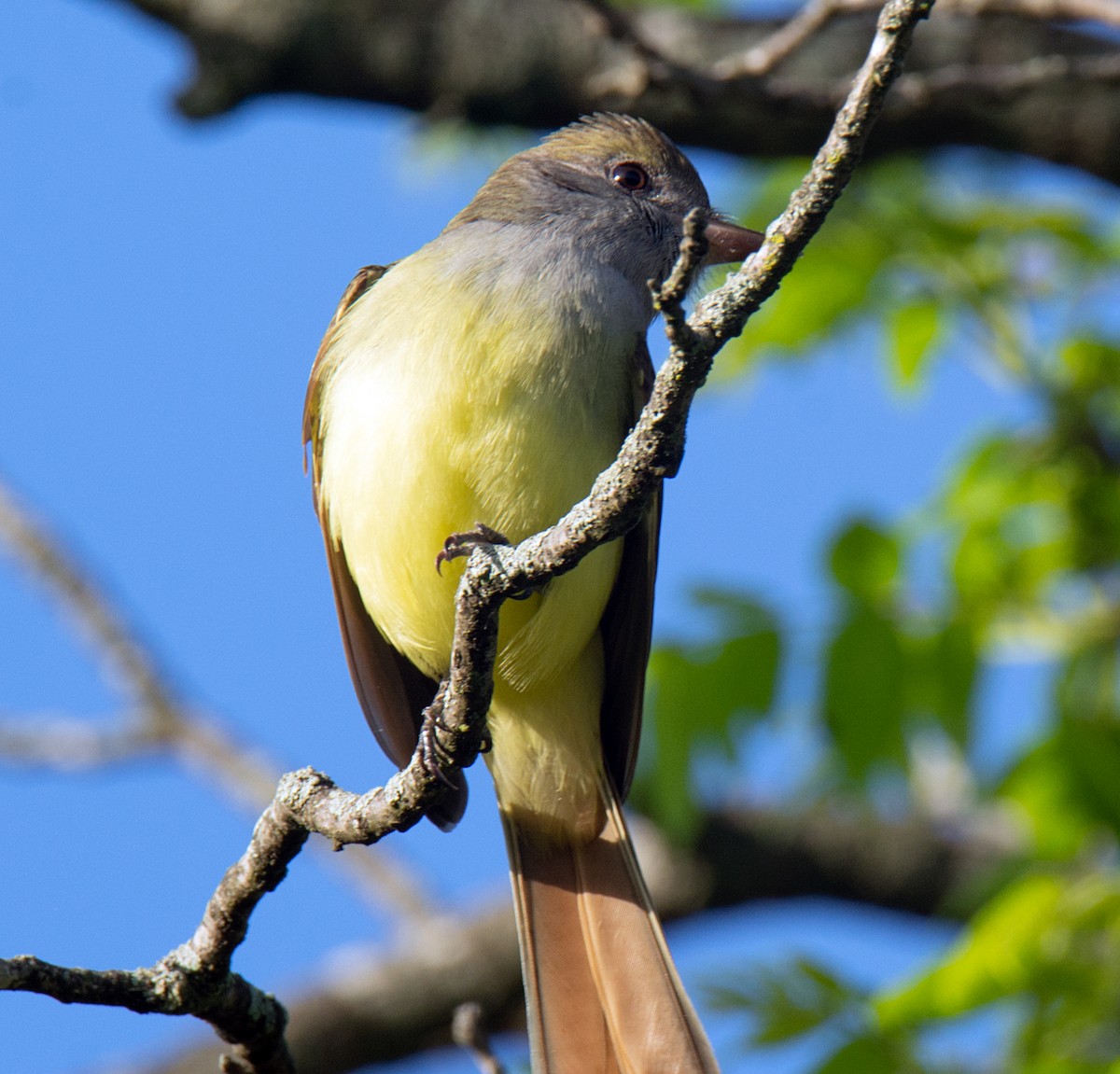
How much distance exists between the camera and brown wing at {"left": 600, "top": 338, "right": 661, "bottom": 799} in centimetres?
430

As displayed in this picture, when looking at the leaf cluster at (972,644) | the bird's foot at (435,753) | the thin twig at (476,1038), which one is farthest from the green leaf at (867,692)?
the bird's foot at (435,753)

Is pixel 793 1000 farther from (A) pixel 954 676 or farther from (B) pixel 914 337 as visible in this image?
(B) pixel 914 337

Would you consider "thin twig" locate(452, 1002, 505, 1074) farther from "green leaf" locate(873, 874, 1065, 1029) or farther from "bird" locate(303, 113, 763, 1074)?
"green leaf" locate(873, 874, 1065, 1029)

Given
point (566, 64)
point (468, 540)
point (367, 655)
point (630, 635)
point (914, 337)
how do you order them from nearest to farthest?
point (468, 540)
point (630, 635)
point (367, 655)
point (914, 337)
point (566, 64)

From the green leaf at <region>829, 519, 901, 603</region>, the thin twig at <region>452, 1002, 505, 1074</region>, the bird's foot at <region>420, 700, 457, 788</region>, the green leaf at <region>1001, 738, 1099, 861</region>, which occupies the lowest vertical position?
the thin twig at <region>452, 1002, 505, 1074</region>

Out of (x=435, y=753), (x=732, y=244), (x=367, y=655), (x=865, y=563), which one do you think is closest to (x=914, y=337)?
(x=865, y=563)

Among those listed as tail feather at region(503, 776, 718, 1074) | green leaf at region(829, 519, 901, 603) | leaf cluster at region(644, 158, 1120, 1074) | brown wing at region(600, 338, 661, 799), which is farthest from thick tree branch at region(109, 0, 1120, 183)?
tail feather at region(503, 776, 718, 1074)

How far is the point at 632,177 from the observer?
5.01 metres

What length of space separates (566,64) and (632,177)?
1270 millimetres

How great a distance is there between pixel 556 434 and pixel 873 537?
184cm

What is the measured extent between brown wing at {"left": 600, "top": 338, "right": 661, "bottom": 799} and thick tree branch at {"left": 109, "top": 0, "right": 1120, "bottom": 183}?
2.00 m

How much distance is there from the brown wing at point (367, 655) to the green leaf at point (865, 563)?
1449 mm

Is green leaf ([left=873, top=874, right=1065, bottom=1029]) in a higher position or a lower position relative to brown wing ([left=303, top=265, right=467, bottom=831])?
lower

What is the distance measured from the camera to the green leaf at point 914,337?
587cm
